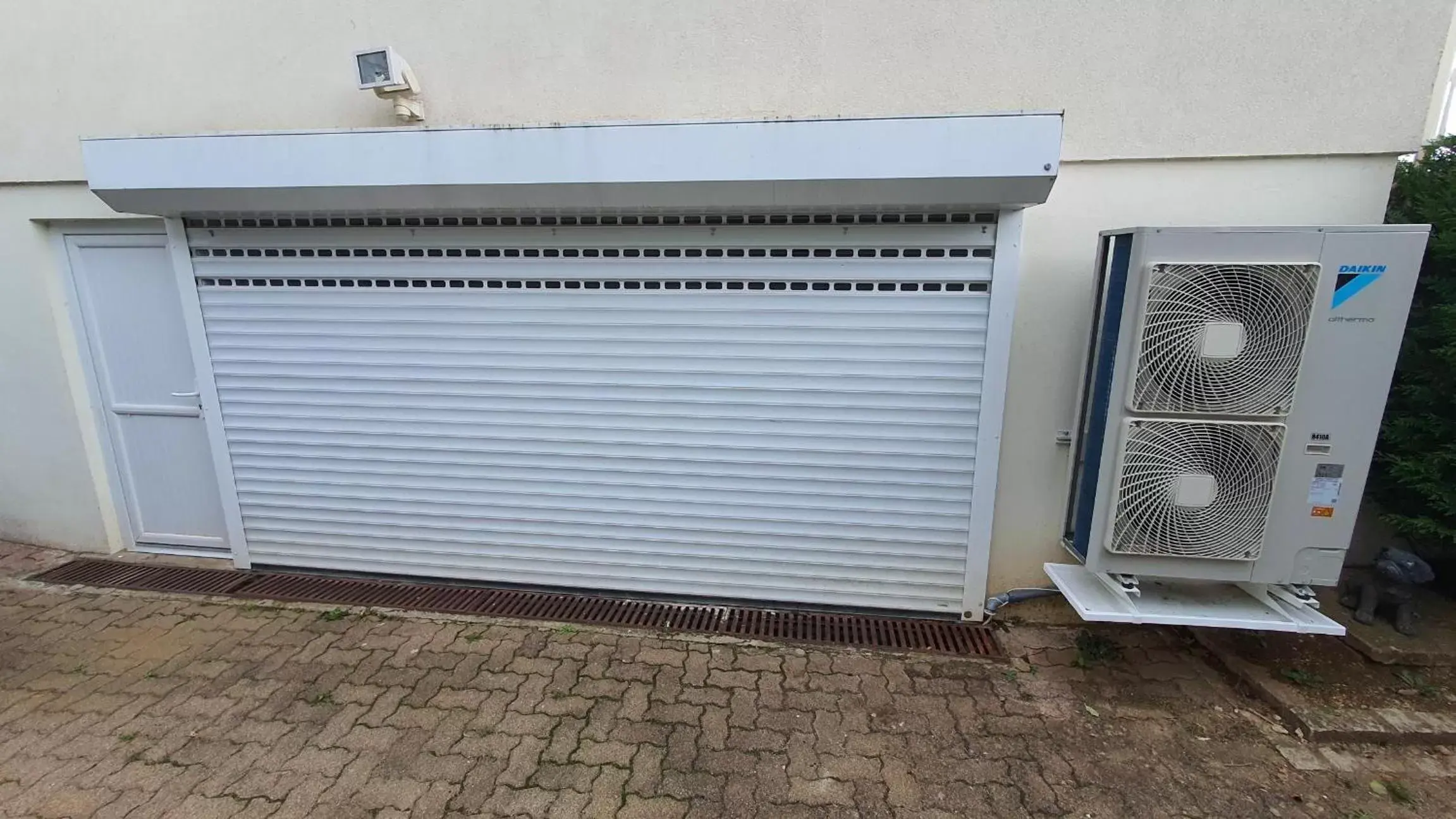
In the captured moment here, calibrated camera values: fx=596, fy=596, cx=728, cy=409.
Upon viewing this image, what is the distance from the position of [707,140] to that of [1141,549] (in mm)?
2757

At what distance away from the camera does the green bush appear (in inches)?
109

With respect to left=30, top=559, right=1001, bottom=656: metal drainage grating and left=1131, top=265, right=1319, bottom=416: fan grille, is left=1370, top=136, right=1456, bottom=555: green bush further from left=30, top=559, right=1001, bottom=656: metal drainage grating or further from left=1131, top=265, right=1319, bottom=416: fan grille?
left=30, top=559, right=1001, bottom=656: metal drainage grating

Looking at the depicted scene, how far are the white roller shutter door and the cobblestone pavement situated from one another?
0.55 m

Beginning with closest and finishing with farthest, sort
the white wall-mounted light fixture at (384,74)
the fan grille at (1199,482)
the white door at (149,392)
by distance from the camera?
the fan grille at (1199,482), the white wall-mounted light fixture at (384,74), the white door at (149,392)

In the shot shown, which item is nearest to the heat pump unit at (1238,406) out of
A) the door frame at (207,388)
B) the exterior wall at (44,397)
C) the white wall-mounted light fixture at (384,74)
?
the white wall-mounted light fixture at (384,74)

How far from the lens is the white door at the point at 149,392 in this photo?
12.7 ft

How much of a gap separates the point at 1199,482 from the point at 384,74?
4.37 m

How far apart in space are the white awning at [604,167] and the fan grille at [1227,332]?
0.73 metres

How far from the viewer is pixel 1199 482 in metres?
2.62

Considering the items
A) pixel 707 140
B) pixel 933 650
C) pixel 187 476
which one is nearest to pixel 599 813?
pixel 933 650

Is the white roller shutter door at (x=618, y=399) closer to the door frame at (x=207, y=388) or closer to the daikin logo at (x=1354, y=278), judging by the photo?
the door frame at (x=207, y=388)

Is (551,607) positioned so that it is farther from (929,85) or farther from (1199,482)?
(929,85)

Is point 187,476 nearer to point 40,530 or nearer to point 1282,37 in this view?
point 40,530

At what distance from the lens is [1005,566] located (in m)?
3.48
